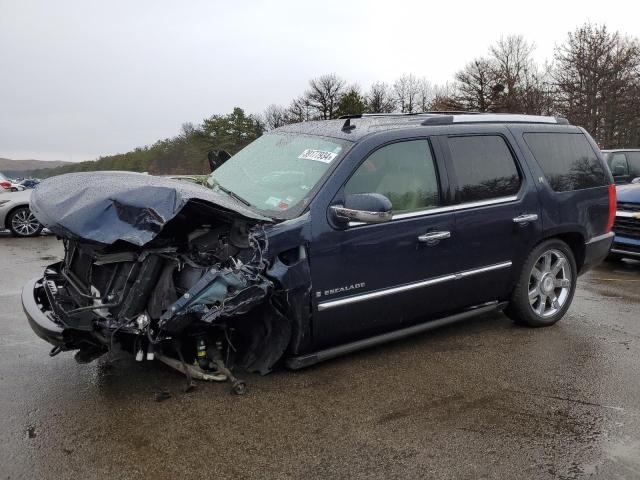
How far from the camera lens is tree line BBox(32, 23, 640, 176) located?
1182 inches

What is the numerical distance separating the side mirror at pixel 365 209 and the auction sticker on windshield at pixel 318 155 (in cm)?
41

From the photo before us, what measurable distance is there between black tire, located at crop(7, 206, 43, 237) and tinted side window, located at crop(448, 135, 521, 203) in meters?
9.83

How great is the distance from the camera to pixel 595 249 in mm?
5105

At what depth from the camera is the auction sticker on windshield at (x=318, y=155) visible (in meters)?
3.81

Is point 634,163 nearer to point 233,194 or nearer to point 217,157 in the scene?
point 217,157

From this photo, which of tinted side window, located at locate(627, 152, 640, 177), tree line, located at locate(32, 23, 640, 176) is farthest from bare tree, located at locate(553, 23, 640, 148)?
tinted side window, located at locate(627, 152, 640, 177)

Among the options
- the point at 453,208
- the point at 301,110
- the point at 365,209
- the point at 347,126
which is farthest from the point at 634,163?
the point at 301,110

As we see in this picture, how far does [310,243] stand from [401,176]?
3.04 feet

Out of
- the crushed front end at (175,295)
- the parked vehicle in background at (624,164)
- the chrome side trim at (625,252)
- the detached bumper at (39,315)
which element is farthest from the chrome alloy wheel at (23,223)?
the parked vehicle in background at (624,164)

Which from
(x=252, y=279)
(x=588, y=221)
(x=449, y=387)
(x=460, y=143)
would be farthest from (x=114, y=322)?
(x=588, y=221)

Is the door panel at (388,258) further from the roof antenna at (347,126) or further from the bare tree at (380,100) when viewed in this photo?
the bare tree at (380,100)

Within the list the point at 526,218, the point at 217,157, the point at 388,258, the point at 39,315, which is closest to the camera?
the point at 39,315

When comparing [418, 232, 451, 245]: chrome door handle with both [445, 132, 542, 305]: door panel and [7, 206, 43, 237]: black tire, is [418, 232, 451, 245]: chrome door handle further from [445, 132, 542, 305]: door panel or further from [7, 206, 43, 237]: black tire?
[7, 206, 43, 237]: black tire

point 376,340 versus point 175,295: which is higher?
point 175,295
